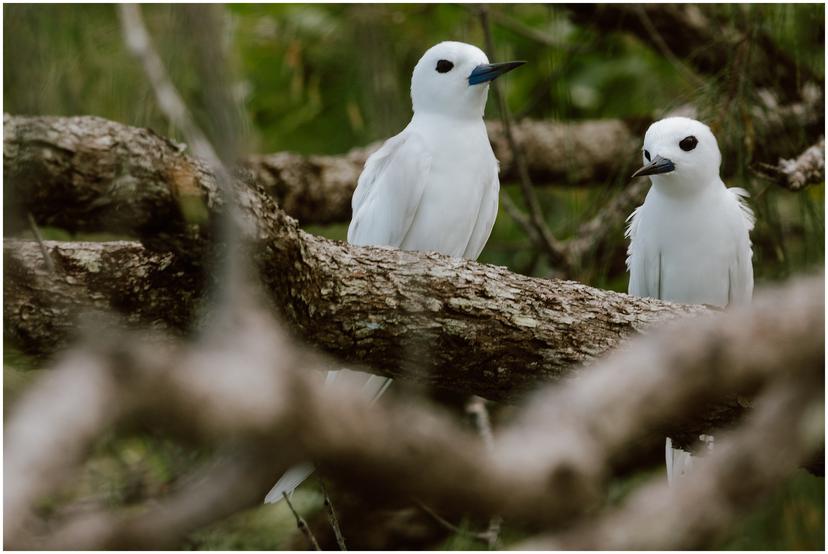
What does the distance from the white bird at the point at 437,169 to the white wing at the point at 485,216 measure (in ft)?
0.09

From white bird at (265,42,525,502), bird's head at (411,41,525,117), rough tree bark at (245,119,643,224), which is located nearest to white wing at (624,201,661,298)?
white bird at (265,42,525,502)

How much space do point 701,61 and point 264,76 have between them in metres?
2.39

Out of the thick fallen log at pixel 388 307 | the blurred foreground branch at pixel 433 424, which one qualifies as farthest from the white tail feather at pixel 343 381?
the blurred foreground branch at pixel 433 424

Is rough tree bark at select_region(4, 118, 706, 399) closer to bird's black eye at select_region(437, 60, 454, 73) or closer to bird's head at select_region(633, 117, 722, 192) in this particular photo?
bird's head at select_region(633, 117, 722, 192)

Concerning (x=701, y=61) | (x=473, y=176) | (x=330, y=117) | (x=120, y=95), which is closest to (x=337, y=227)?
(x=330, y=117)

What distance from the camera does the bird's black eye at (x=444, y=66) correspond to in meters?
3.87

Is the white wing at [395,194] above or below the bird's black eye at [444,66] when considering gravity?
below

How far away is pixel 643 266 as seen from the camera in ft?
13.2

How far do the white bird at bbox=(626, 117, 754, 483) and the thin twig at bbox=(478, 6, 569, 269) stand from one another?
0.57 metres

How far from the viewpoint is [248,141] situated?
1.00 meters

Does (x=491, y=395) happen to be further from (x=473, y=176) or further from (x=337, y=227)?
(x=337, y=227)

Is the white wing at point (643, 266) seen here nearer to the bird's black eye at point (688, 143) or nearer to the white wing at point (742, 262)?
the white wing at point (742, 262)

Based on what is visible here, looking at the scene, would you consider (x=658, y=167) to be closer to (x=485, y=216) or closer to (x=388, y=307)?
(x=485, y=216)

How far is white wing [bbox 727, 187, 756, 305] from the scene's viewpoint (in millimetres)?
3893
